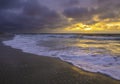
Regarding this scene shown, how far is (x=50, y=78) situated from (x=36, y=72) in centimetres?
76

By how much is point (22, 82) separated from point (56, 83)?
2.90 ft

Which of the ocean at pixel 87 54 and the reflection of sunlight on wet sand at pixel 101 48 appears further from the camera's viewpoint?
the reflection of sunlight on wet sand at pixel 101 48

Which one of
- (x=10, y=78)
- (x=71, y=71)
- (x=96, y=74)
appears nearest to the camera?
(x=10, y=78)

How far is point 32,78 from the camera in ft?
13.0

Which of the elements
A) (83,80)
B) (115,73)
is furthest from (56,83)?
(115,73)

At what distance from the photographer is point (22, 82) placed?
12.0 ft

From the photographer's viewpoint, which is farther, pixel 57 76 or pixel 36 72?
pixel 36 72

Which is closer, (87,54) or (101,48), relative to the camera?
(87,54)

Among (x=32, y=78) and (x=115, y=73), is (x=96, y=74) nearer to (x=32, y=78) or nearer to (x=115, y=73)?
(x=115, y=73)

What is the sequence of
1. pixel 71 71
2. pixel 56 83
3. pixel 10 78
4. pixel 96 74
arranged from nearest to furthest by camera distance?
pixel 56 83 → pixel 10 78 → pixel 96 74 → pixel 71 71

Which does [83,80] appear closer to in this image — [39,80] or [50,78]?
[50,78]

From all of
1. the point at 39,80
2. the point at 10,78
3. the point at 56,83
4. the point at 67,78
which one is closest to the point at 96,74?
the point at 67,78

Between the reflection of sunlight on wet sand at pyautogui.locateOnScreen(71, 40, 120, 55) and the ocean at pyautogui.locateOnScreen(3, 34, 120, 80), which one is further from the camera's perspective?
the reflection of sunlight on wet sand at pyautogui.locateOnScreen(71, 40, 120, 55)

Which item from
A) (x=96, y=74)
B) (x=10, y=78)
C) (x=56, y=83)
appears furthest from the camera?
(x=96, y=74)
